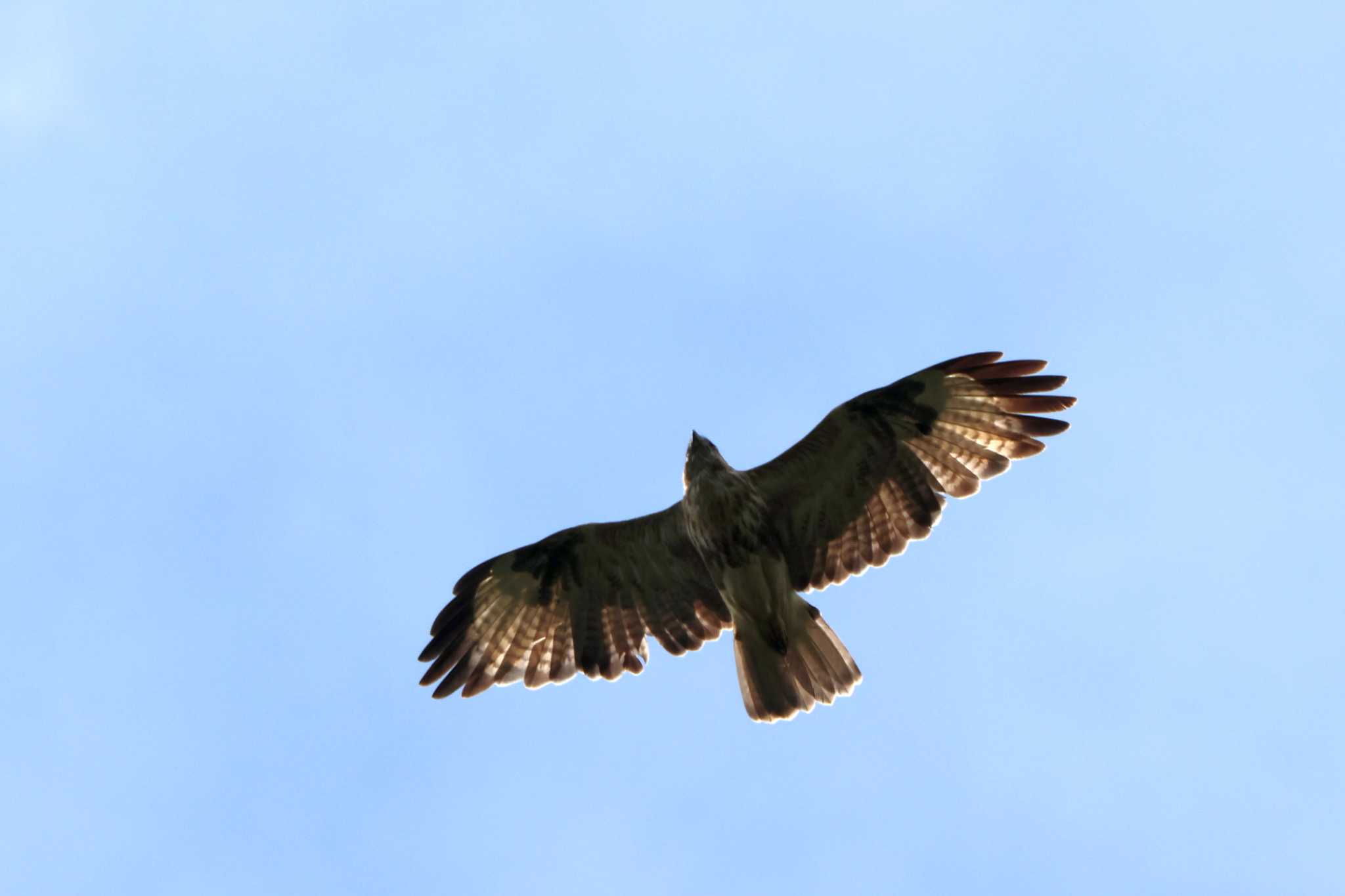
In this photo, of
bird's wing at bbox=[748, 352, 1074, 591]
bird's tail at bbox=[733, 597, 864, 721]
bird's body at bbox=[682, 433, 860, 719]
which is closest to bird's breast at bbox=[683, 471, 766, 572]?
bird's body at bbox=[682, 433, 860, 719]

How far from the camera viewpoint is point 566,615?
42.7ft

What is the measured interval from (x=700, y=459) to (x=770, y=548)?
0.91 m

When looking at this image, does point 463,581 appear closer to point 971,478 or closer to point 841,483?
point 841,483

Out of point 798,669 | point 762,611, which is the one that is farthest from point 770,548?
point 798,669

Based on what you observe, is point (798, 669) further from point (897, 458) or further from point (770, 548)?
point (897, 458)

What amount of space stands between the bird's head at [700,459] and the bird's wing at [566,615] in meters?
0.98

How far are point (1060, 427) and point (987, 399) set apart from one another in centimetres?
60

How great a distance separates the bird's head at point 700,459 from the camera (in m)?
11.9

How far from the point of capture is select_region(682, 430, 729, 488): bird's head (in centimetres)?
1191

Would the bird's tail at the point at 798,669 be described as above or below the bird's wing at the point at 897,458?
below

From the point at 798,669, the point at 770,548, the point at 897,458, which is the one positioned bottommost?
the point at 798,669

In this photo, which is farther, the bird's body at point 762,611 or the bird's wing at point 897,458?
the bird's wing at point 897,458

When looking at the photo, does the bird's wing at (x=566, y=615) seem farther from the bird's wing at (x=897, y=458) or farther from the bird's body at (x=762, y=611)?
the bird's wing at (x=897, y=458)

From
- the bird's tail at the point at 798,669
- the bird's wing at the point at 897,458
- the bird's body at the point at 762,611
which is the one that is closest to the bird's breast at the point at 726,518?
the bird's body at the point at 762,611
